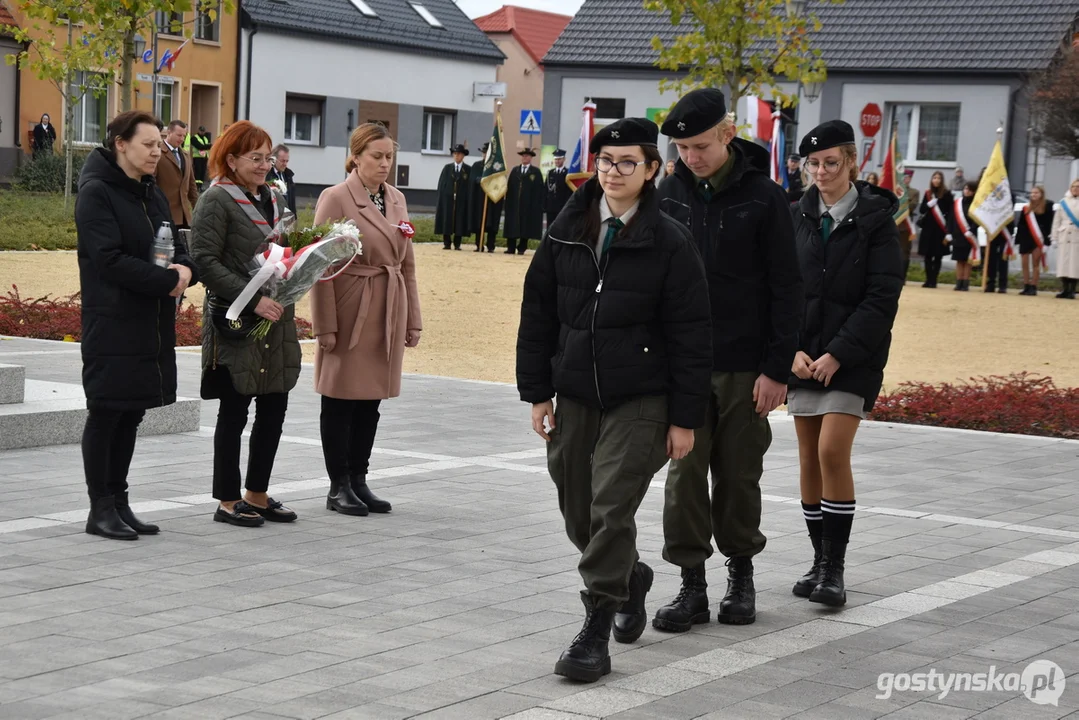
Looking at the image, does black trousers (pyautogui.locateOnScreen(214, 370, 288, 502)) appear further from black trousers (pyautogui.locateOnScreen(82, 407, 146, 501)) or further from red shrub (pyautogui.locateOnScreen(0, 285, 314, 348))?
red shrub (pyautogui.locateOnScreen(0, 285, 314, 348))

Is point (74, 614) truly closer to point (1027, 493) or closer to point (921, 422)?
point (1027, 493)

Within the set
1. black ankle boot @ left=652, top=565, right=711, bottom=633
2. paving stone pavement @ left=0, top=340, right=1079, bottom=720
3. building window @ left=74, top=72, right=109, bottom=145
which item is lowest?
paving stone pavement @ left=0, top=340, right=1079, bottom=720

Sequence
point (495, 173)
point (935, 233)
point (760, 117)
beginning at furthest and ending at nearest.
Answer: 1. point (495, 173)
2. point (760, 117)
3. point (935, 233)

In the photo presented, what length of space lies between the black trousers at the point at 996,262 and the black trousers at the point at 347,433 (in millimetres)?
19754

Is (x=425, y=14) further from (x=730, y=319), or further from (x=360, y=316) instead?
(x=730, y=319)

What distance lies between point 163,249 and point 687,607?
9.21 ft

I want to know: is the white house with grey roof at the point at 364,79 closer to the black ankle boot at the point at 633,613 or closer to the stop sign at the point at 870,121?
the stop sign at the point at 870,121

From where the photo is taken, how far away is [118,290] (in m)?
6.89

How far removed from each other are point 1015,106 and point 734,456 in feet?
111

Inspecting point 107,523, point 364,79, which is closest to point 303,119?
point 364,79

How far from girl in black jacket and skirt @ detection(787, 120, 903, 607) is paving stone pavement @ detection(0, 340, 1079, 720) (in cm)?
39

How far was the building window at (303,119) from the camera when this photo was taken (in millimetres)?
46312

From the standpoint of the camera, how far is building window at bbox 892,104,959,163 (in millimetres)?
38750

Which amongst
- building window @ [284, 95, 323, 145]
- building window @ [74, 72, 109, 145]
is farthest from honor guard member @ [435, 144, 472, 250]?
building window @ [284, 95, 323, 145]
